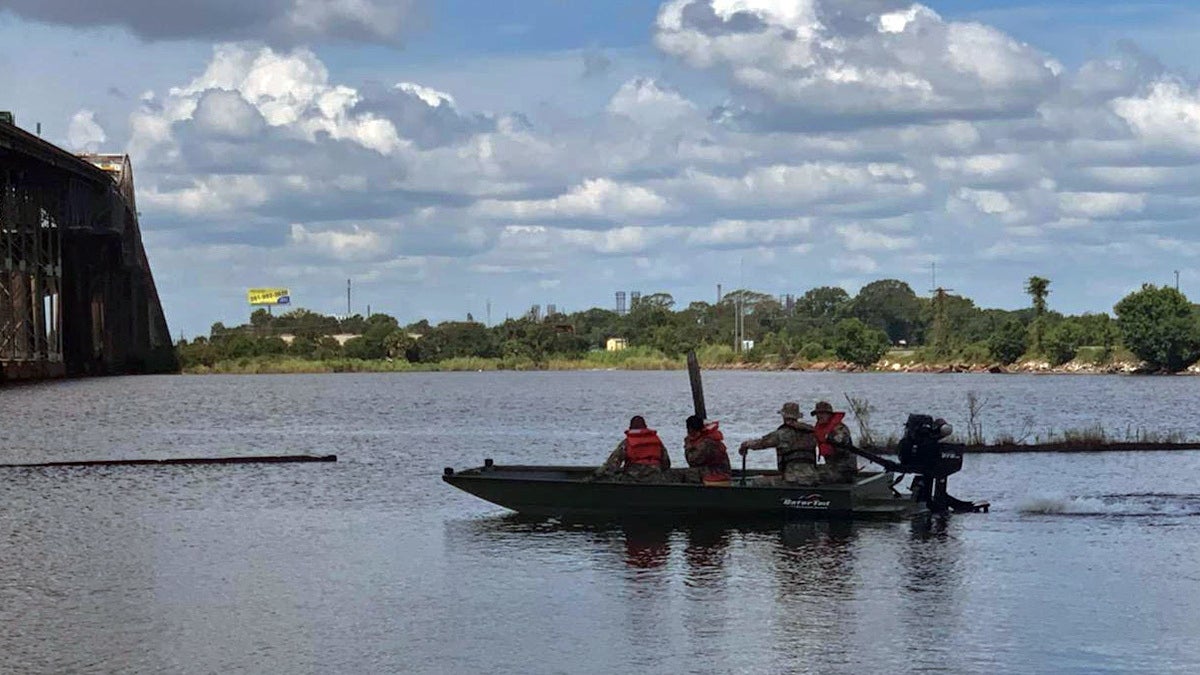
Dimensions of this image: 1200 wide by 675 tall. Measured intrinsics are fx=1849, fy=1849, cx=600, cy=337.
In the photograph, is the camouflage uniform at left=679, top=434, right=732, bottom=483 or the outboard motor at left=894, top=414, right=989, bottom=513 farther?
the camouflage uniform at left=679, top=434, right=732, bottom=483

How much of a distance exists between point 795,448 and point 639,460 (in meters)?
2.67

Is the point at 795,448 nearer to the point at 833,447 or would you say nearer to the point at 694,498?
the point at 833,447

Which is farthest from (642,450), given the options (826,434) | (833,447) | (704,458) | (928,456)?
(928,456)

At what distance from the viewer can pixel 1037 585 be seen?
985 inches

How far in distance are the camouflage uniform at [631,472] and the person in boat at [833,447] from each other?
262 cm

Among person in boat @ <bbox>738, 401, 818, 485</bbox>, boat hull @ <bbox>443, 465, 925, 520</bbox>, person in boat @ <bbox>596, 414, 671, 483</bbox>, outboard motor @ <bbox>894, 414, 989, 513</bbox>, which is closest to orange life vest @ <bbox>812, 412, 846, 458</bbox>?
person in boat @ <bbox>738, 401, 818, 485</bbox>

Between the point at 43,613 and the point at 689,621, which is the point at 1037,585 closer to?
the point at 689,621

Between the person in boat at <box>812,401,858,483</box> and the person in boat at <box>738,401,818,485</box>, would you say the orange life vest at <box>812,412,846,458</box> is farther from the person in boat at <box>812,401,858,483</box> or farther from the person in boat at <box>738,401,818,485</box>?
the person in boat at <box>738,401,818,485</box>

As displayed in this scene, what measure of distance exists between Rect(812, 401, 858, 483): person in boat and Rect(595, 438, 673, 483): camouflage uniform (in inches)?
103

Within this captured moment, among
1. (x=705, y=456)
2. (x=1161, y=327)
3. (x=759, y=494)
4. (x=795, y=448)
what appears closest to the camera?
(x=759, y=494)

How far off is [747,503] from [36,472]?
80.5ft

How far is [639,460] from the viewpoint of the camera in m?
31.6

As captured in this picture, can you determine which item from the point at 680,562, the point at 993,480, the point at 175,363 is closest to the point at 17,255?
the point at 175,363

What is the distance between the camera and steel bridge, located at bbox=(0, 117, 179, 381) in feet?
377
